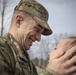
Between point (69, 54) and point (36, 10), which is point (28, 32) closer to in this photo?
point (36, 10)

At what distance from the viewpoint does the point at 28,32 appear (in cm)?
410

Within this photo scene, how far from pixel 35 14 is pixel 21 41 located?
1.44 feet

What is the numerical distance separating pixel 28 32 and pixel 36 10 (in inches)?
13.0

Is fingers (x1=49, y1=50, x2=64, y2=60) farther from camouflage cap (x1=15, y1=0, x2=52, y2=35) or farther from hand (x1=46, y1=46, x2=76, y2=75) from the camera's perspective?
camouflage cap (x1=15, y1=0, x2=52, y2=35)

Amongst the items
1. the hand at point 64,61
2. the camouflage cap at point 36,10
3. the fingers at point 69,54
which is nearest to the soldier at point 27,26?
the camouflage cap at point 36,10

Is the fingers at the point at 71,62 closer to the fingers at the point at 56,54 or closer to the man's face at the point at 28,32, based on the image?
the fingers at the point at 56,54

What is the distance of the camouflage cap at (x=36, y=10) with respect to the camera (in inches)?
160

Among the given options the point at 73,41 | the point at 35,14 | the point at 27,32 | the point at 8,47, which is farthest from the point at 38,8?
the point at 73,41

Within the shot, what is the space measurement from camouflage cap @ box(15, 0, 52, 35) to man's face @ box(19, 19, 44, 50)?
78 mm

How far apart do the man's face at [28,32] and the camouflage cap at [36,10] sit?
8 centimetres

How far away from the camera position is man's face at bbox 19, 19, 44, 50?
3.98m

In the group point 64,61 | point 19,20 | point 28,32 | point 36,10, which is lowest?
point 28,32

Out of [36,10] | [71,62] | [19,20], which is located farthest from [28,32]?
[71,62]

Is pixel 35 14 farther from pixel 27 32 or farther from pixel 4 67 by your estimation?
pixel 4 67
